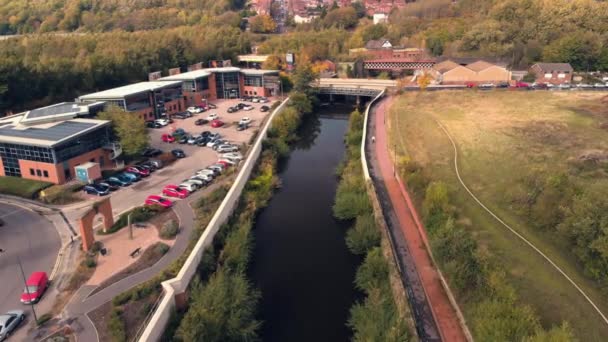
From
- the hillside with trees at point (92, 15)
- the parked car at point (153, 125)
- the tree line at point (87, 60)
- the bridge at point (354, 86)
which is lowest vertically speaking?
the parked car at point (153, 125)

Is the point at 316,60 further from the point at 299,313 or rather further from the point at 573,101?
the point at 299,313

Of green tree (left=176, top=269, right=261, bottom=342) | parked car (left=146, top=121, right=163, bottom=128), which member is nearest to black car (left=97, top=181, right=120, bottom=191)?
green tree (left=176, top=269, right=261, bottom=342)

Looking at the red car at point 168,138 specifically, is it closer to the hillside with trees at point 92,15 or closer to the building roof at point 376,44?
the building roof at point 376,44

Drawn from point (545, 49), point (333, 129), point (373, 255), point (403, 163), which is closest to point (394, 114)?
point (333, 129)

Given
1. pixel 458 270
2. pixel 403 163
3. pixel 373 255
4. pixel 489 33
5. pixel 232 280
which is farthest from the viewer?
pixel 489 33

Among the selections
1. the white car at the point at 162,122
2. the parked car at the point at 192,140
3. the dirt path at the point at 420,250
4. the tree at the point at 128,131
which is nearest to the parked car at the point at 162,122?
the white car at the point at 162,122
